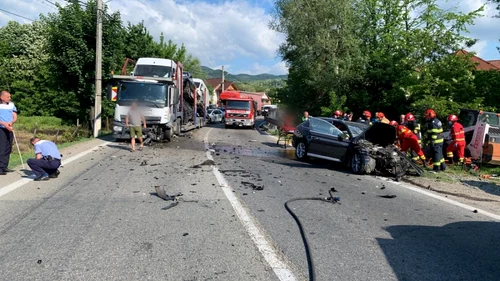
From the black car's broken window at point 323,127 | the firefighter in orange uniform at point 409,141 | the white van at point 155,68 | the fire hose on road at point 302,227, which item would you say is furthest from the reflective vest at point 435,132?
the white van at point 155,68

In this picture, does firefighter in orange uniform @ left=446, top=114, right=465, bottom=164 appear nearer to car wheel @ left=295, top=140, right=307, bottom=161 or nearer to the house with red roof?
car wheel @ left=295, top=140, right=307, bottom=161

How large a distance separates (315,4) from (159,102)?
16.0 m

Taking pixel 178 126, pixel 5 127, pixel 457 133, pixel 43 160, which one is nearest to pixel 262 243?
pixel 43 160

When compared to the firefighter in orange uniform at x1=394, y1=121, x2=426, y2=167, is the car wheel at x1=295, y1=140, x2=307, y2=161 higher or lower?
lower

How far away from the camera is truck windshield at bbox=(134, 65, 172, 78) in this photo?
719 inches

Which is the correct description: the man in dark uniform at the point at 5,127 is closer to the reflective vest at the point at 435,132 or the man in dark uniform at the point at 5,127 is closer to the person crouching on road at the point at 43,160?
the person crouching on road at the point at 43,160

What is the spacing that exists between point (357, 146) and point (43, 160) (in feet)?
25.3

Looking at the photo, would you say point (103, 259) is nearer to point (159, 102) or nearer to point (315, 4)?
A: point (159, 102)

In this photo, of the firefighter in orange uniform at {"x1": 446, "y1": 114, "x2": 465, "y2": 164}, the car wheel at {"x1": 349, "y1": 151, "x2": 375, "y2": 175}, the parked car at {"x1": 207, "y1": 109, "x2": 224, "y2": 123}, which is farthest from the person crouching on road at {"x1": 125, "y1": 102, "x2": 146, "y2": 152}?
the parked car at {"x1": 207, "y1": 109, "x2": 224, "y2": 123}

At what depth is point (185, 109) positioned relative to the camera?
22.5m

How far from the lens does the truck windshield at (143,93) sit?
16.2 metres

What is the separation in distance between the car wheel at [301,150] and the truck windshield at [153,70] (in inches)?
285

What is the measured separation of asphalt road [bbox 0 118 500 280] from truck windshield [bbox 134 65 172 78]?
983 centimetres

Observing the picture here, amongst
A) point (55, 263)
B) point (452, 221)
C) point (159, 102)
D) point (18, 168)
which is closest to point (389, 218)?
point (452, 221)
